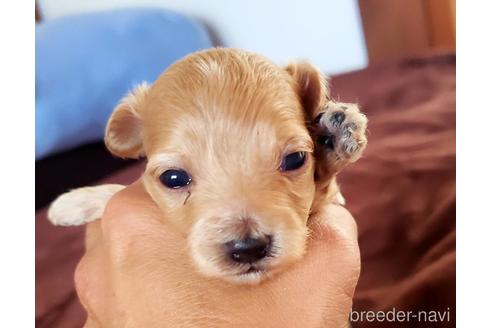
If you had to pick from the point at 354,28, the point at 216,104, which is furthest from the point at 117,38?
the point at 216,104

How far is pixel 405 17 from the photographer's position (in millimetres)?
962

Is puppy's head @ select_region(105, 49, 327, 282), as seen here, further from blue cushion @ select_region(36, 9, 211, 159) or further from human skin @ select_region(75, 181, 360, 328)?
blue cushion @ select_region(36, 9, 211, 159)

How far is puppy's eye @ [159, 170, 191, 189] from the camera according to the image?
67 centimetres

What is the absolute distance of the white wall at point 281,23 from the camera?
36.2 inches

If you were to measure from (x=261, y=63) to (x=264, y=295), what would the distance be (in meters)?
0.25

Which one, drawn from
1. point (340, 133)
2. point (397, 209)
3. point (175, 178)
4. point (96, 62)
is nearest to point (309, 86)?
point (340, 133)

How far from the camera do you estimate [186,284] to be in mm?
628

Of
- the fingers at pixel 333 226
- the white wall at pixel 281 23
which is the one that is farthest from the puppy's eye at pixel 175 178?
the white wall at pixel 281 23

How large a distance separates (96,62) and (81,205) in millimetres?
348

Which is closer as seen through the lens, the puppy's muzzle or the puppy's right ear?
the puppy's muzzle

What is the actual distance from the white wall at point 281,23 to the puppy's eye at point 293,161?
0.85 feet

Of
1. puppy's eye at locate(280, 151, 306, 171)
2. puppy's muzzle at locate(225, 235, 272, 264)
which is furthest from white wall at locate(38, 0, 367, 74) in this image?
puppy's muzzle at locate(225, 235, 272, 264)

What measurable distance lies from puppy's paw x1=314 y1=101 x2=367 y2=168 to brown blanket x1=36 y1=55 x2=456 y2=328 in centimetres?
21
